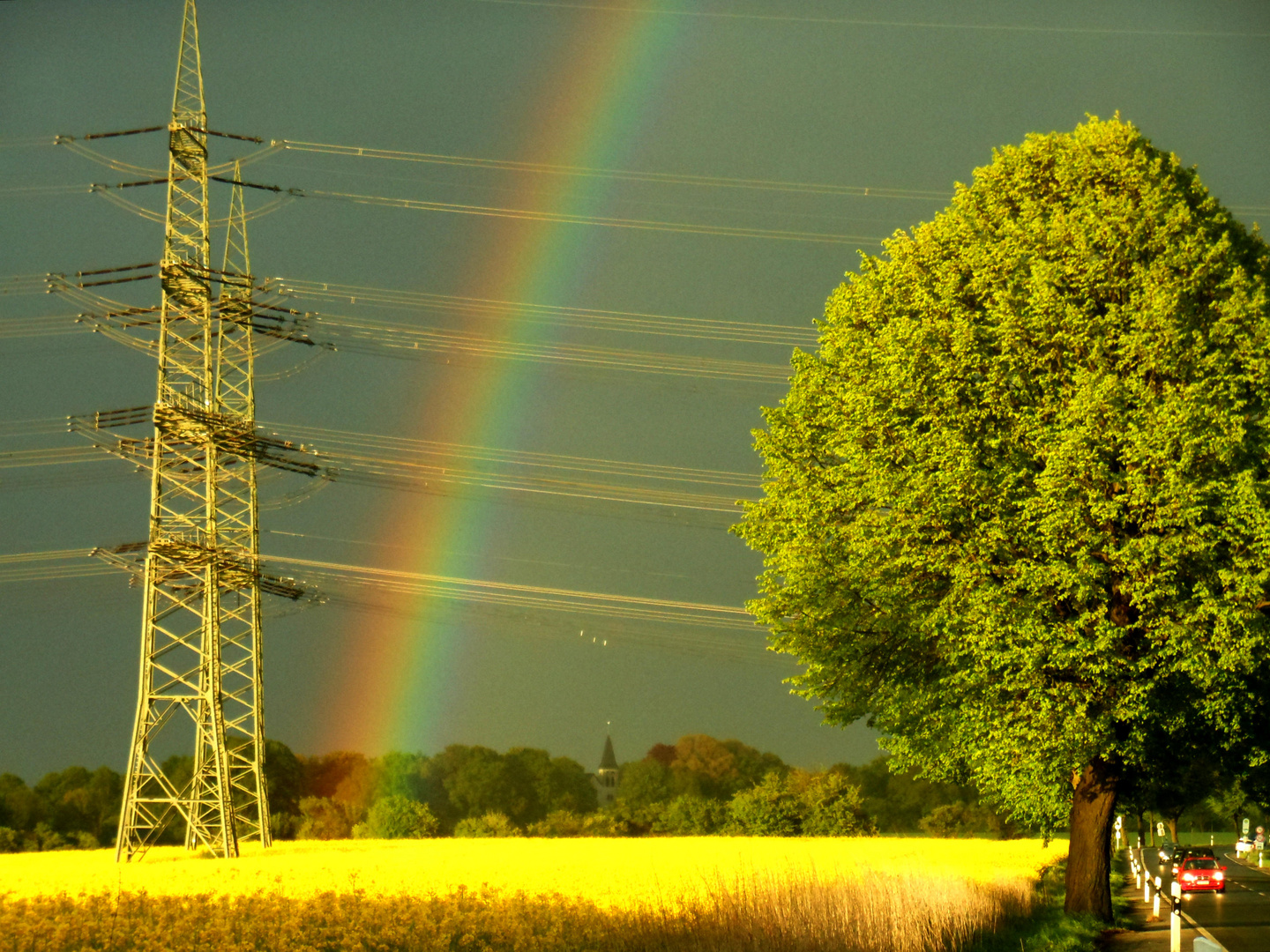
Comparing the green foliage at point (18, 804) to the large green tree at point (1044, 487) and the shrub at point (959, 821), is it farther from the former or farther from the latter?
the large green tree at point (1044, 487)

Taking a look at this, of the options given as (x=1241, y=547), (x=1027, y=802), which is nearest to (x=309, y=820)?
(x=1027, y=802)

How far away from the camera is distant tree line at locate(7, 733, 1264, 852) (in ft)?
250

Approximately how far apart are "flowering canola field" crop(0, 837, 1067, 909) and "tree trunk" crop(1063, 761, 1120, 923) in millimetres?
3069

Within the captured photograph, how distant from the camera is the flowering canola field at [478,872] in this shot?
24.5 metres

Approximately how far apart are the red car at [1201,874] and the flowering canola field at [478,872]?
5248 millimetres

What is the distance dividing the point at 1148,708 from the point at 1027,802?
16.5ft

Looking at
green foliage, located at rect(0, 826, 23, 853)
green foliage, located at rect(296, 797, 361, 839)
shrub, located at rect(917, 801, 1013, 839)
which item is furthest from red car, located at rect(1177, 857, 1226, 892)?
green foliage, located at rect(0, 826, 23, 853)

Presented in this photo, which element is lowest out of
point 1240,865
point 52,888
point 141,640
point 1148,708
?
point 1240,865

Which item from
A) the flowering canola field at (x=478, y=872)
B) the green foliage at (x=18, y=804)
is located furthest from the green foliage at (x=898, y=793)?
the flowering canola field at (x=478, y=872)

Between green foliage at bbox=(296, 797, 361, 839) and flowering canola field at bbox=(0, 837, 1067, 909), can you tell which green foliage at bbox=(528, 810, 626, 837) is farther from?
flowering canola field at bbox=(0, 837, 1067, 909)

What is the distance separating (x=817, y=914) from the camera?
818 inches

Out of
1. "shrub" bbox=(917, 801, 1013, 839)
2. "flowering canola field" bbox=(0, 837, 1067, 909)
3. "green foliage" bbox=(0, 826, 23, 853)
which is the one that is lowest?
"shrub" bbox=(917, 801, 1013, 839)

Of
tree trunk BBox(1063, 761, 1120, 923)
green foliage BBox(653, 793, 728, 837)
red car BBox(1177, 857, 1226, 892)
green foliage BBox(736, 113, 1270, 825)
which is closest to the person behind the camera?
green foliage BBox(736, 113, 1270, 825)

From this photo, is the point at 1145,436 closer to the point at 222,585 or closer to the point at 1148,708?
the point at 1148,708
